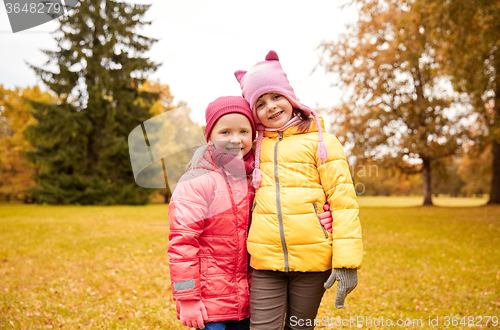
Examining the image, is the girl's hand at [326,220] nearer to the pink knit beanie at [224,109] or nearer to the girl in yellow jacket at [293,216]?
the girl in yellow jacket at [293,216]

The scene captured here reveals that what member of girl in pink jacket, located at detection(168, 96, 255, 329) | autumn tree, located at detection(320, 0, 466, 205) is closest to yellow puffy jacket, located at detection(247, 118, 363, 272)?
girl in pink jacket, located at detection(168, 96, 255, 329)

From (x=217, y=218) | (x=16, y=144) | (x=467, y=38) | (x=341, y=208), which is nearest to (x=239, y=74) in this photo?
(x=217, y=218)

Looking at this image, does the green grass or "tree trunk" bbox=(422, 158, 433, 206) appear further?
the green grass

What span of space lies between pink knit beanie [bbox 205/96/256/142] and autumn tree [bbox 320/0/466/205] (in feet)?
51.2

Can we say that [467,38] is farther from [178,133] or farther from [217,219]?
[217,219]

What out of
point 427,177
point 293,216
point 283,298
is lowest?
point 427,177

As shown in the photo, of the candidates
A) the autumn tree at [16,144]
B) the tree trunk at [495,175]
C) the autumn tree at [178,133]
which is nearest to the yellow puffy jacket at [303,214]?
the autumn tree at [178,133]

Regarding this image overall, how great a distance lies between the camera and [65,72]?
73.6ft

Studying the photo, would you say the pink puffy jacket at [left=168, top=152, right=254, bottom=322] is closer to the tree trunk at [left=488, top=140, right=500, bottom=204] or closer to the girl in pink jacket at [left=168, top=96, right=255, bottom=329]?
the girl in pink jacket at [left=168, top=96, right=255, bottom=329]

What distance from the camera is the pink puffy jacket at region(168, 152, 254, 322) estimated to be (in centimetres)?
172

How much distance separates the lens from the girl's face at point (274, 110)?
1.97 metres

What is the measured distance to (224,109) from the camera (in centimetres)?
185

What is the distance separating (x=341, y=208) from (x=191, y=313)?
96cm

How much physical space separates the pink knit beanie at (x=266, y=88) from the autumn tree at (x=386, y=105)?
604 inches
